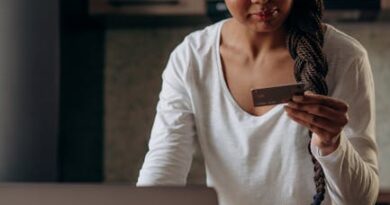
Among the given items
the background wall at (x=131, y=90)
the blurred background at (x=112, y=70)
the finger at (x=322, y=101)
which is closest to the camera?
the finger at (x=322, y=101)

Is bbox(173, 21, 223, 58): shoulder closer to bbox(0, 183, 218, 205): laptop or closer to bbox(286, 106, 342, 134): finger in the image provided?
bbox(286, 106, 342, 134): finger

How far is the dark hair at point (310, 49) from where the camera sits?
0.96 metres

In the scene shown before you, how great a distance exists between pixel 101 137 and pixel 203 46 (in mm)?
1286

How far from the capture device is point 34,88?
6.20ft

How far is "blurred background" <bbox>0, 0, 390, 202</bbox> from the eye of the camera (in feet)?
6.34

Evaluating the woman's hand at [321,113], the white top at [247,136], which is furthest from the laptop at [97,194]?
the white top at [247,136]

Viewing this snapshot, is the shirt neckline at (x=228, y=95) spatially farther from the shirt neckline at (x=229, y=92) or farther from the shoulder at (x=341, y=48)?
the shoulder at (x=341, y=48)

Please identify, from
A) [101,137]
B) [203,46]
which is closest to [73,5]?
[101,137]

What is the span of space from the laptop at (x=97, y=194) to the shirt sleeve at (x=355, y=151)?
1.56ft

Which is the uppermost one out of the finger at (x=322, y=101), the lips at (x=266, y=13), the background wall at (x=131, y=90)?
the lips at (x=266, y=13)

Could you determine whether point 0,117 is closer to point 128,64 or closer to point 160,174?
point 160,174

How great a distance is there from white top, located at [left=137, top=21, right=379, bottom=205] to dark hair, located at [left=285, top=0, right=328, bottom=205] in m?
0.02

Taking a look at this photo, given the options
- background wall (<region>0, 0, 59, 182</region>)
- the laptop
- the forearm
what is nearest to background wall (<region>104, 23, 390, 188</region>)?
background wall (<region>0, 0, 59, 182</region>)

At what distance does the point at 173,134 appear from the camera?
104 centimetres
